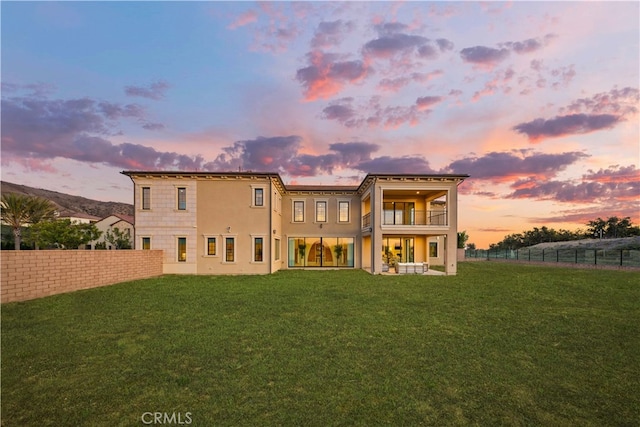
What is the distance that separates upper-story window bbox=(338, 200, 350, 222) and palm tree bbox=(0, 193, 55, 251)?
34.7m

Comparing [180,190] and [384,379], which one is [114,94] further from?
[384,379]

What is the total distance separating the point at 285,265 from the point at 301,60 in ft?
48.2

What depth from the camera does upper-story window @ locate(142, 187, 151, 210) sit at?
1861 cm

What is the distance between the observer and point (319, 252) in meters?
22.7

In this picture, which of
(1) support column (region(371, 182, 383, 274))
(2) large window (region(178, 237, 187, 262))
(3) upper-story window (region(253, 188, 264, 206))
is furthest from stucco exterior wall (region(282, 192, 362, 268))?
(2) large window (region(178, 237, 187, 262))

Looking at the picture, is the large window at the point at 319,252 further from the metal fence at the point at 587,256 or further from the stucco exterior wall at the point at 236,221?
the metal fence at the point at 587,256

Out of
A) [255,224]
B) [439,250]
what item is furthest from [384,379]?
[439,250]

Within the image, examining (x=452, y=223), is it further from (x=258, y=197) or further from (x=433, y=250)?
(x=258, y=197)

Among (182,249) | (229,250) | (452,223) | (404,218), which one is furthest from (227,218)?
(452,223)

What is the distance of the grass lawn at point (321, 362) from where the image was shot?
3.45m

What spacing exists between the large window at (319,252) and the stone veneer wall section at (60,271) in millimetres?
10812

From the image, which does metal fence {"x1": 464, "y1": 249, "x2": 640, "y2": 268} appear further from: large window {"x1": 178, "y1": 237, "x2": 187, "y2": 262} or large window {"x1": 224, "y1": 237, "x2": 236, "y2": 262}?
large window {"x1": 178, "y1": 237, "x2": 187, "y2": 262}

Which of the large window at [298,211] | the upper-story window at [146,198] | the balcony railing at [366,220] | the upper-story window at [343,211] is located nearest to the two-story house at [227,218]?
the upper-story window at [146,198]

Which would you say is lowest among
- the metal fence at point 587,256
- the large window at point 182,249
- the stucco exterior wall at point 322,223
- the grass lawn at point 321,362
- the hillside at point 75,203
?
the metal fence at point 587,256
